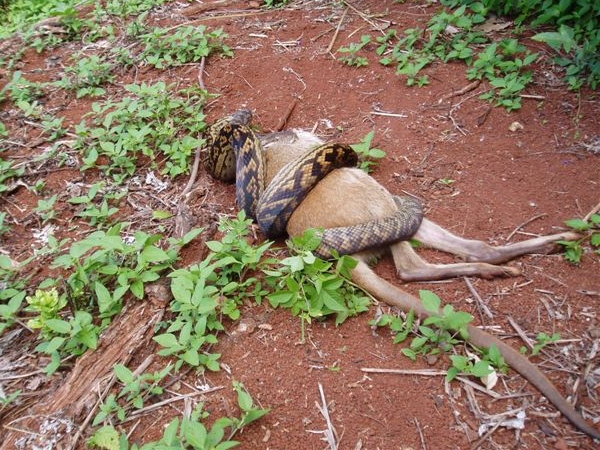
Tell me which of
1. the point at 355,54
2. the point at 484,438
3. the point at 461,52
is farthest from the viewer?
the point at 355,54

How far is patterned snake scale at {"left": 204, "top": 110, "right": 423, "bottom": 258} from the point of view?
321 centimetres

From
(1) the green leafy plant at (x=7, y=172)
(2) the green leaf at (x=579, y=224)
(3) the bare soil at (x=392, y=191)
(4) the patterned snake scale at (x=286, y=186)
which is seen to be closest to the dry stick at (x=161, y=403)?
(3) the bare soil at (x=392, y=191)

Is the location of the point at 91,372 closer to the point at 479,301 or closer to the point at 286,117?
the point at 479,301

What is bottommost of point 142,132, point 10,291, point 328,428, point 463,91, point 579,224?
point 328,428

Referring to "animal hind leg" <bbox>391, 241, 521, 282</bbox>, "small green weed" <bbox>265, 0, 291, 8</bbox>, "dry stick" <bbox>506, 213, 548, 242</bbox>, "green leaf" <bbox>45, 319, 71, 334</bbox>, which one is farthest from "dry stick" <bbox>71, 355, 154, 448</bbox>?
"small green weed" <bbox>265, 0, 291, 8</bbox>

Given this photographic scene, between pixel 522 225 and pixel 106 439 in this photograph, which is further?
pixel 522 225

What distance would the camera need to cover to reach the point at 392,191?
3850mm

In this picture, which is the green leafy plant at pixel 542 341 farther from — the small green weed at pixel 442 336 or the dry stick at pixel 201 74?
the dry stick at pixel 201 74

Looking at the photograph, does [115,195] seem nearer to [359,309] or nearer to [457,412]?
[359,309]

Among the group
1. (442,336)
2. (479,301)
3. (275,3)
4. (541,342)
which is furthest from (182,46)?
(541,342)

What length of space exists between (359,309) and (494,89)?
2.81 m

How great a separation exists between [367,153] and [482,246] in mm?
1268

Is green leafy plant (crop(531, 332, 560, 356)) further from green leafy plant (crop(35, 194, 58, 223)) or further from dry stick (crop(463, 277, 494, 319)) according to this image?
green leafy plant (crop(35, 194, 58, 223))

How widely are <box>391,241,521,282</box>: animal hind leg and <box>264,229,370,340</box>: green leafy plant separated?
1.39 feet
